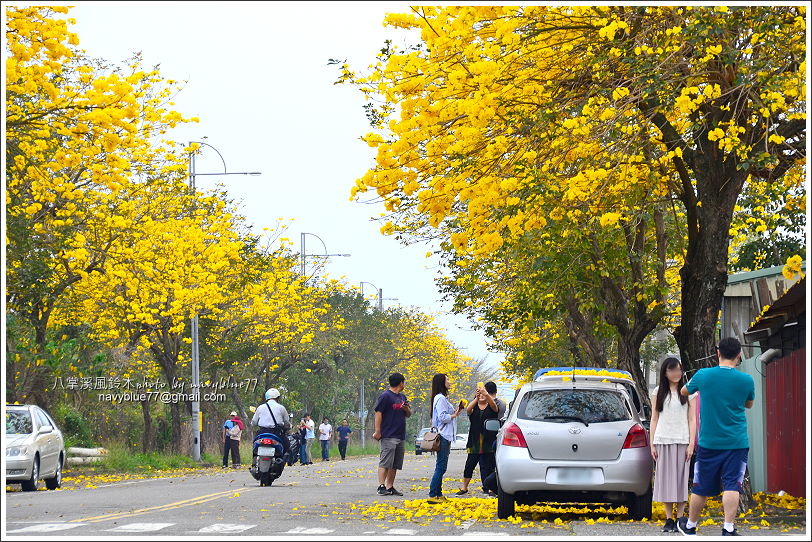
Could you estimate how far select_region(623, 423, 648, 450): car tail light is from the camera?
13539 mm

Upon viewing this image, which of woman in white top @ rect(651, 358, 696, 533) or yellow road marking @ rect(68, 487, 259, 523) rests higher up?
woman in white top @ rect(651, 358, 696, 533)

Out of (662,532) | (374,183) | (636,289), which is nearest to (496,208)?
(374,183)

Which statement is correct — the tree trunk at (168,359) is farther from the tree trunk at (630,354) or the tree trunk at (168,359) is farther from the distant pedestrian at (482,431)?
the distant pedestrian at (482,431)

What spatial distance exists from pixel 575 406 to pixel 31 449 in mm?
11622

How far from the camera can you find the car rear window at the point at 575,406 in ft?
45.2

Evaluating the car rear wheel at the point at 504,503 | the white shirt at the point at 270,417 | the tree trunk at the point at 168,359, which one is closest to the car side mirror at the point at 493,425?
the car rear wheel at the point at 504,503

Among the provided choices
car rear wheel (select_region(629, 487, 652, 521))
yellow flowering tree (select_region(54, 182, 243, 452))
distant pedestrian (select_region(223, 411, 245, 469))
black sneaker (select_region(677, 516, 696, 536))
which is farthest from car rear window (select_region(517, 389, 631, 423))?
distant pedestrian (select_region(223, 411, 245, 469))

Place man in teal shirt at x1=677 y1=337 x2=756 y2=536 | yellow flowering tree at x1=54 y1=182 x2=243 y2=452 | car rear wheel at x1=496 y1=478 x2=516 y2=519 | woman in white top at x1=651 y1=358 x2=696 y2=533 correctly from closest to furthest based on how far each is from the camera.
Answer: man in teal shirt at x1=677 y1=337 x2=756 y2=536 → woman in white top at x1=651 y1=358 x2=696 y2=533 → car rear wheel at x1=496 y1=478 x2=516 y2=519 → yellow flowering tree at x1=54 y1=182 x2=243 y2=452

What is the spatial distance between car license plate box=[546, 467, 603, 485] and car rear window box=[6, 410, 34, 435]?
474 inches

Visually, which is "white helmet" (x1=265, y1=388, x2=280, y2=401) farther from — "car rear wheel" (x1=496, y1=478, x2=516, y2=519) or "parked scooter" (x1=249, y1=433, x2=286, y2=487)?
"car rear wheel" (x1=496, y1=478, x2=516, y2=519)

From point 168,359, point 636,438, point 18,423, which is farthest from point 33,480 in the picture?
point 168,359

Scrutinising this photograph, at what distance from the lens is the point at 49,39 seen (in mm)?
15156

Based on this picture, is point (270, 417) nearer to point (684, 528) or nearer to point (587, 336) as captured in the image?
point (684, 528)

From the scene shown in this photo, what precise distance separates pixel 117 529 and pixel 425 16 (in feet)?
21.3
